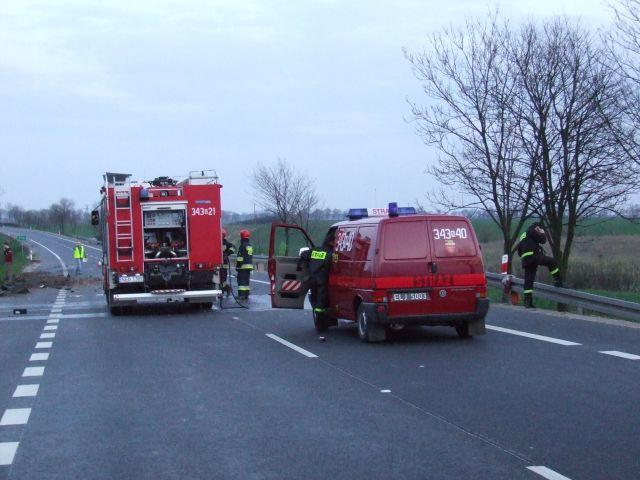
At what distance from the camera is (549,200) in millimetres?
23297

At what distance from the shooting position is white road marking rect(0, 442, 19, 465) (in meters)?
6.81

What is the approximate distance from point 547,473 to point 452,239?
745cm

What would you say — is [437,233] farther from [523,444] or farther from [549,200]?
[549,200]

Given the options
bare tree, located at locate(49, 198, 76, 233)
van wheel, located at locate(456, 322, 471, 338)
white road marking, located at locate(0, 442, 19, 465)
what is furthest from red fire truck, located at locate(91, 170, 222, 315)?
bare tree, located at locate(49, 198, 76, 233)

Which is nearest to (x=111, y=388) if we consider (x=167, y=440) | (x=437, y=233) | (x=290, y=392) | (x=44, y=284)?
(x=290, y=392)

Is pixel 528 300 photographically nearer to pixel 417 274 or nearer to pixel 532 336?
pixel 532 336

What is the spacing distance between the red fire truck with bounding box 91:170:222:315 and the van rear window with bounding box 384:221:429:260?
815cm

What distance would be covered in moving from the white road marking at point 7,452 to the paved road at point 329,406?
0.02 m

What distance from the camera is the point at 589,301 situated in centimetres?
1677

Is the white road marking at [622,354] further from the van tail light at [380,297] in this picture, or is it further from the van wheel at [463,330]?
the van tail light at [380,297]

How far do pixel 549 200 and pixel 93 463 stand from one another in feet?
60.4

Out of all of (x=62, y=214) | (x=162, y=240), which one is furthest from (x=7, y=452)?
(x=62, y=214)

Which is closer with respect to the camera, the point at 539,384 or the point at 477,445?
the point at 477,445

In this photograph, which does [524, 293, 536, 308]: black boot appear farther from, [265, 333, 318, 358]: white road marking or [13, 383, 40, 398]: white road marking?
[13, 383, 40, 398]: white road marking
